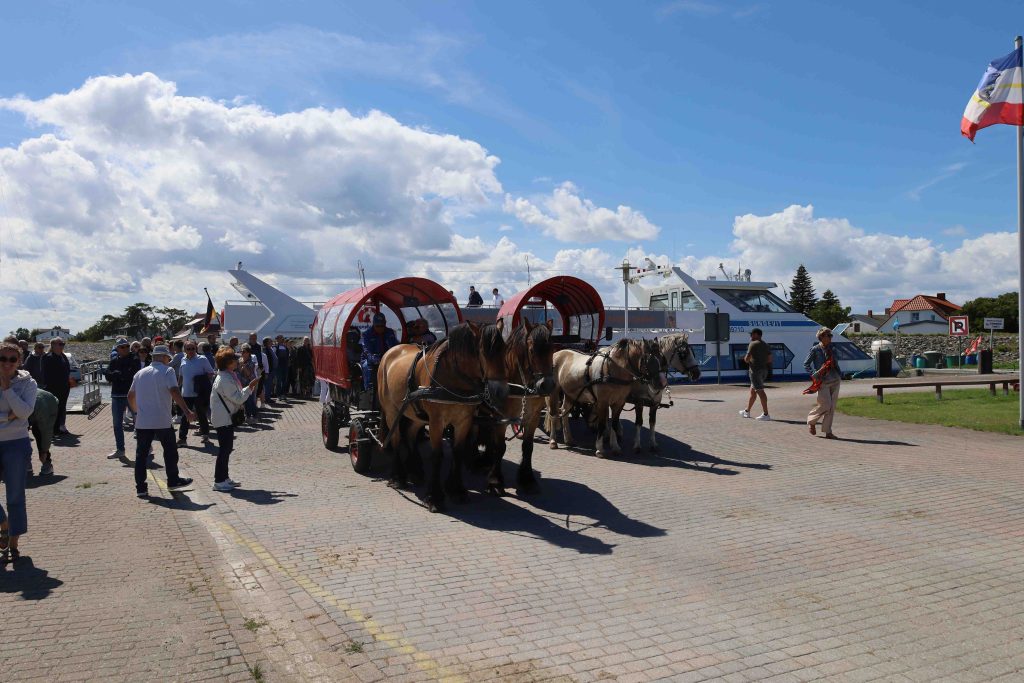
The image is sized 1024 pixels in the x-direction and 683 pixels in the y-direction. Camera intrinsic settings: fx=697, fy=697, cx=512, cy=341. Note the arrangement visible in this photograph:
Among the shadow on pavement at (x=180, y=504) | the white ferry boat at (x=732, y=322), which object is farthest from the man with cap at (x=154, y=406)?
the white ferry boat at (x=732, y=322)

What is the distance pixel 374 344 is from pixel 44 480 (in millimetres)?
4613

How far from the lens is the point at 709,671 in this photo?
3891 millimetres

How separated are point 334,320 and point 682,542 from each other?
679cm

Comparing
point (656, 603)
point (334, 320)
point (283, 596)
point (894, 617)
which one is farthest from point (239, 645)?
point (334, 320)

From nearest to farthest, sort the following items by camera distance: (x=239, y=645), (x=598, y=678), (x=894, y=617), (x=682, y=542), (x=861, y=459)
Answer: (x=598, y=678)
(x=239, y=645)
(x=894, y=617)
(x=682, y=542)
(x=861, y=459)

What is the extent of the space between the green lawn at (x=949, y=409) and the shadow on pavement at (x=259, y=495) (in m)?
12.3

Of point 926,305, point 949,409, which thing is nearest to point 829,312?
point 926,305

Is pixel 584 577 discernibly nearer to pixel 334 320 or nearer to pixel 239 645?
pixel 239 645

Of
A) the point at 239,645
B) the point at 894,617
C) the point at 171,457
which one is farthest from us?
the point at 171,457

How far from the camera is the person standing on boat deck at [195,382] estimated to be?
11.9 m

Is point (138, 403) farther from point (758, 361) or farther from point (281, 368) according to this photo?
point (281, 368)

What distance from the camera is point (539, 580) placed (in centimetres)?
537

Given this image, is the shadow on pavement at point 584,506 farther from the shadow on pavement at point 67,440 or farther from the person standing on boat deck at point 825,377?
the shadow on pavement at point 67,440

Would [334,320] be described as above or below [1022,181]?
below
